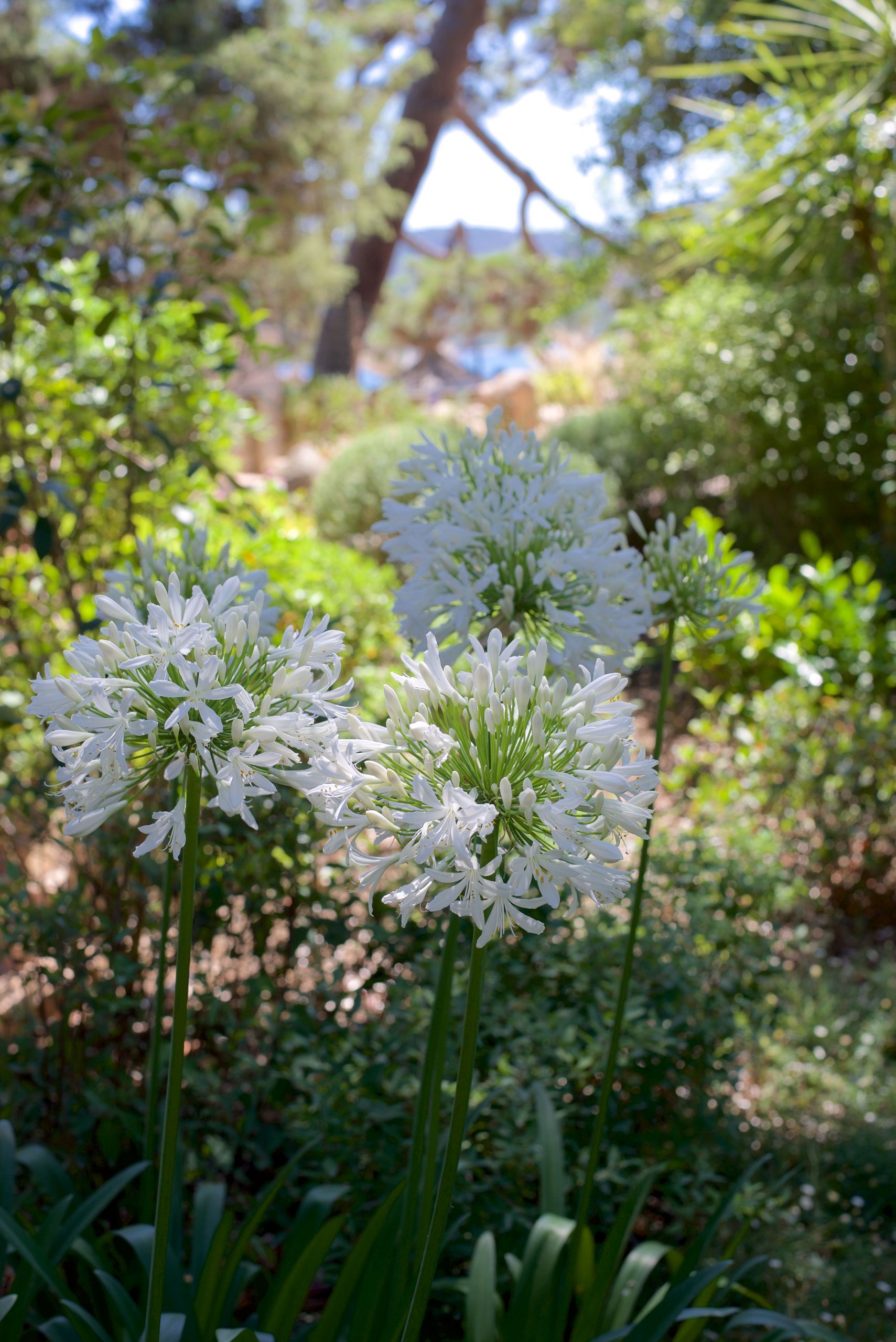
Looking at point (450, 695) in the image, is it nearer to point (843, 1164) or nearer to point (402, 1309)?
point (402, 1309)

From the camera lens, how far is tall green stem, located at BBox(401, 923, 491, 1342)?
91 centimetres

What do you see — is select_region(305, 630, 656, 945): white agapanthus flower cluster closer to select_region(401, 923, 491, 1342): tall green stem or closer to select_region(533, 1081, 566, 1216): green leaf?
select_region(401, 923, 491, 1342): tall green stem

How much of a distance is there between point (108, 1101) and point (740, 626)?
362 centimetres

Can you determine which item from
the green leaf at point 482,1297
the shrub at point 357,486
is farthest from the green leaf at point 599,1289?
the shrub at point 357,486

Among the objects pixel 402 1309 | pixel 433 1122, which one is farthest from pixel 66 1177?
pixel 433 1122

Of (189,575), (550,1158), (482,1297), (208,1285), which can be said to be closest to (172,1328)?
(208,1285)

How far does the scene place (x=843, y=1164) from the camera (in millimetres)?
2529

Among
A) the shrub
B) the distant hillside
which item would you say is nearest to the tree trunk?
the distant hillside

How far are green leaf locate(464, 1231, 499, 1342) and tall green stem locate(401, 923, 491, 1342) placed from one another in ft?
2.17

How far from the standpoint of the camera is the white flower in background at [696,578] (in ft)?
5.07

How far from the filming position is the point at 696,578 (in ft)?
5.07

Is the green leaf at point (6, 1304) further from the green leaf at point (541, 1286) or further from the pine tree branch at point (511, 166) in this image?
the pine tree branch at point (511, 166)

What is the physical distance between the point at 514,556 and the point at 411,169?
45.7ft

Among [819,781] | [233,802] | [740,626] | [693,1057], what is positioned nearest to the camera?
[233,802]
